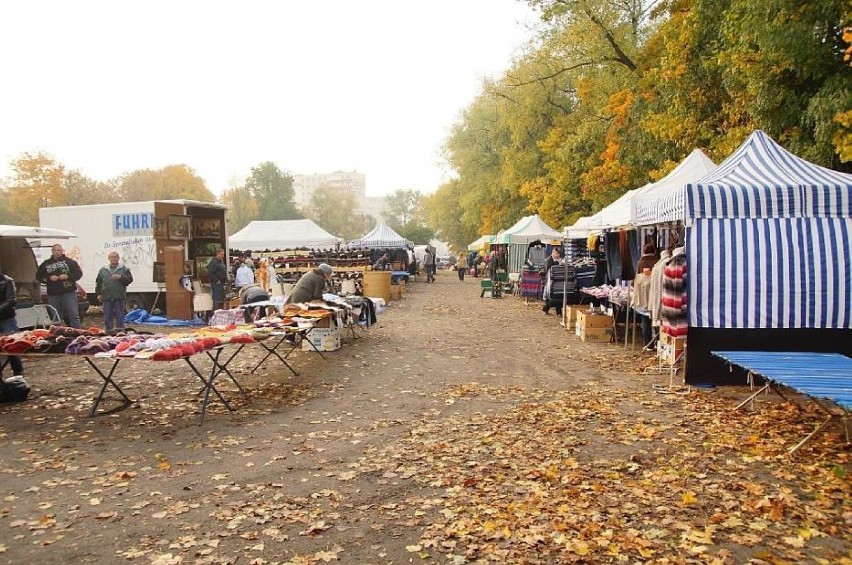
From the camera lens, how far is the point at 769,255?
7285 mm

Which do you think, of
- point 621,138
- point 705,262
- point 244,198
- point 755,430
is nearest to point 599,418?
point 755,430

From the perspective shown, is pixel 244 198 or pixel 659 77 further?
pixel 244 198

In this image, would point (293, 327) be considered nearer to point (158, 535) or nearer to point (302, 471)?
point (302, 471)

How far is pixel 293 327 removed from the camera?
8312mm

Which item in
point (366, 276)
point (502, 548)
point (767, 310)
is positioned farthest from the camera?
point (366, 276)

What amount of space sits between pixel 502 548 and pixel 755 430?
3.41 meters

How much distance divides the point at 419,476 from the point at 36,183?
48.4m

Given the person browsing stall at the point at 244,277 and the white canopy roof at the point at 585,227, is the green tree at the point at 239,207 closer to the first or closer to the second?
the person browsing stall at the point at 244,277

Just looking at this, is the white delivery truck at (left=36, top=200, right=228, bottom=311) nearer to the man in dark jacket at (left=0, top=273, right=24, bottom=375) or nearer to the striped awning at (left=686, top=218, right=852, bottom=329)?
the man in dark jacket at (left=0, top=273, right=24, bottom=375)

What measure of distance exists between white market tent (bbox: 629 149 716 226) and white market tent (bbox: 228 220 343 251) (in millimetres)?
23623

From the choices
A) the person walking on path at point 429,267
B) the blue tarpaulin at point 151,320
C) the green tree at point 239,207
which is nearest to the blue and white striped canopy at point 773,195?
the blue tarpaulin at point 151,320

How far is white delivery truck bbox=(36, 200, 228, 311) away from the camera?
51.5ft

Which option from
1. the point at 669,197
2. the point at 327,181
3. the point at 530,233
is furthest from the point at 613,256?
the point at 327,181

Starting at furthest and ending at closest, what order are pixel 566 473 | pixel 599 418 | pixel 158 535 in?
pixel 599 418
pixel 566 473
pixel 158 535
